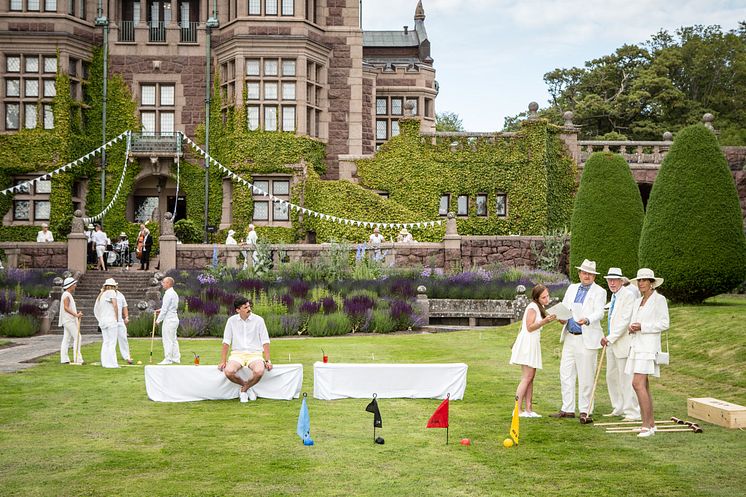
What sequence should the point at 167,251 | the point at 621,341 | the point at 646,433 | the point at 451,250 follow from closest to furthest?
the point at 646,433, the point at 621,341, the point at 167,251, the point at 451,250

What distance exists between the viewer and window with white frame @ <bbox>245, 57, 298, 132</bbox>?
38031 millimetres

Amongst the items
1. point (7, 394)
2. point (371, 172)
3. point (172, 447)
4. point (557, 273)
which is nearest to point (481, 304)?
point (557, 273)

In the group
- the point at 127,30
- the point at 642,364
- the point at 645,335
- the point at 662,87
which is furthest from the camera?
the point at 662,87

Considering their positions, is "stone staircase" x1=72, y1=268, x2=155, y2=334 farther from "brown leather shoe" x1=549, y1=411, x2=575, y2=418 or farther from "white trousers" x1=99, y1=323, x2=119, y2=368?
"brown leather shoe" x1=549, y1=411, x2=575, y2=418

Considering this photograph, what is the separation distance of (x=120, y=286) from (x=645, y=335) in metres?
21.9

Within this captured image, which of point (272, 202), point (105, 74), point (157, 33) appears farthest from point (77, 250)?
point (157, 33)

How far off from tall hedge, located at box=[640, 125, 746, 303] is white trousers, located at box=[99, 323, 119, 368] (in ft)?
38.0

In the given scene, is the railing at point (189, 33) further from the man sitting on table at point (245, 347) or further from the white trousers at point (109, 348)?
the man sitting on table at point (245, 347)

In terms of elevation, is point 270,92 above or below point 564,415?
above

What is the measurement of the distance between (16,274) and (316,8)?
55.8 feet

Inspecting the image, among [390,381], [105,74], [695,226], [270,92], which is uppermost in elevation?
[105,74]

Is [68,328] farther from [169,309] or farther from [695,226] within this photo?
[695,226]

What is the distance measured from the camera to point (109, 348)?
17484mm

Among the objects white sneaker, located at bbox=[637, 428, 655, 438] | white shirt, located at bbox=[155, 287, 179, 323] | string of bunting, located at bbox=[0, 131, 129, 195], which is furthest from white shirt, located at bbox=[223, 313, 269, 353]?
string of bunting, located at bbox=[0, 131, 129, 195]
